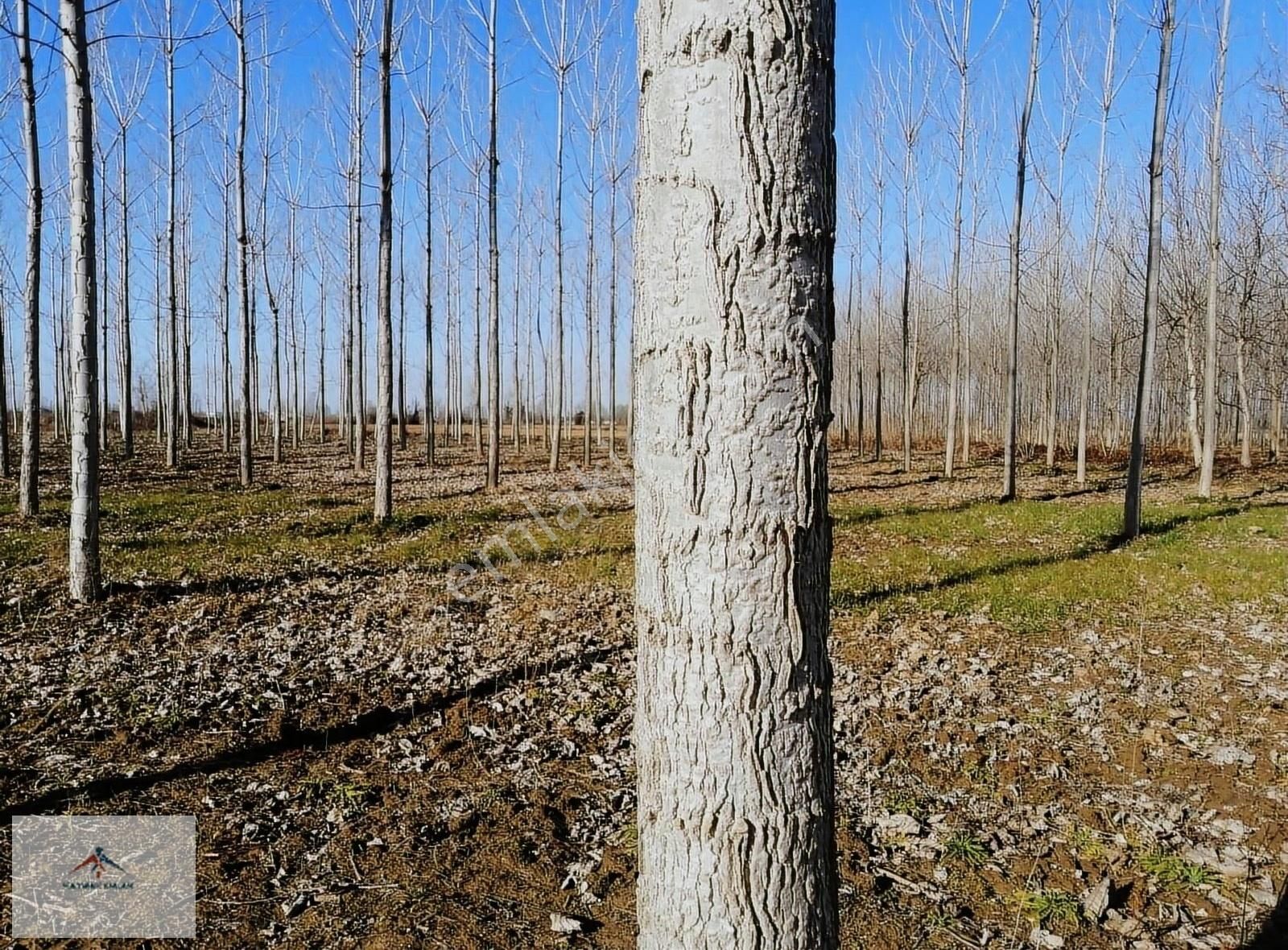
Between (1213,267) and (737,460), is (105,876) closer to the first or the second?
(737,460)

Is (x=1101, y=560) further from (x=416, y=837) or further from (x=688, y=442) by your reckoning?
(x=688, y=442)

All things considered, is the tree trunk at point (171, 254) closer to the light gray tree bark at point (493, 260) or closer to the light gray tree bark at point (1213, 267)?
the light gray tree bark at point (493, 260)

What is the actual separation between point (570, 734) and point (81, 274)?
5257 mm

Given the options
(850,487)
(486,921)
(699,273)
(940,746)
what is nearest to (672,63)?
(699,273)

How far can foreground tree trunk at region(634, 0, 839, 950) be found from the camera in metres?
1.12

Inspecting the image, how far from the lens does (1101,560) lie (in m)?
8.46

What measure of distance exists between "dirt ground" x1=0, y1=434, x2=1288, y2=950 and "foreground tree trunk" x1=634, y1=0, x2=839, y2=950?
1.67m

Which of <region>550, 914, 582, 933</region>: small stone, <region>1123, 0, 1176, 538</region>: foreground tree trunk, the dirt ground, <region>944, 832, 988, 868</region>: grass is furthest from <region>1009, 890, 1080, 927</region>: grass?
<region>1123, 0, 1176, 538</region>: foreground tree trunk

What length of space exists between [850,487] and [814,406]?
15723 mm

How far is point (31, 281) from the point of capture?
10805 mm

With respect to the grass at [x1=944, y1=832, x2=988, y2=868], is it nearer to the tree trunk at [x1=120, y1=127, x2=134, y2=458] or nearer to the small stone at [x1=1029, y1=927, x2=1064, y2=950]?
the small stone at [x1=1029, y1=927, x2=1064, y2=950]

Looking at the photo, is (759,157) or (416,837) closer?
(759,157)

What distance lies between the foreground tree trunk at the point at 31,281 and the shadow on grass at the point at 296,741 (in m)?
8.17

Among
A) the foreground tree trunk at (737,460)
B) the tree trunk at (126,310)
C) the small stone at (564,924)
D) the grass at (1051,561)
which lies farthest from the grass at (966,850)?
the tree trunk at (126,310)
